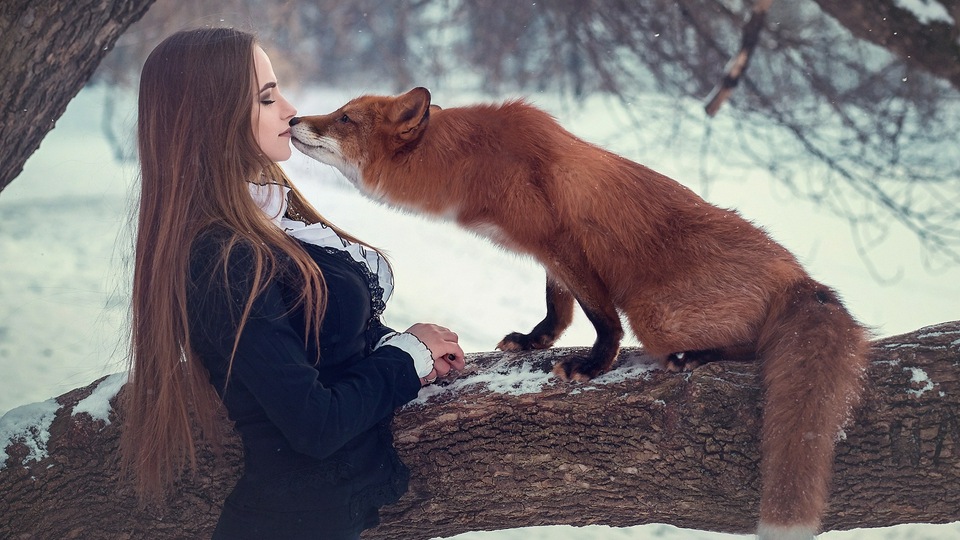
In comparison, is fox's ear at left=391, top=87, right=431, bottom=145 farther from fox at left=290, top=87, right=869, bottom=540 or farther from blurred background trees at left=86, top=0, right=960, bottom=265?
blurred background trees at left=86, top=0, right=960, bottom=265

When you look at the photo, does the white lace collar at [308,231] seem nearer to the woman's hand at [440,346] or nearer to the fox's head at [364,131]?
the woman's hand at [440,346]

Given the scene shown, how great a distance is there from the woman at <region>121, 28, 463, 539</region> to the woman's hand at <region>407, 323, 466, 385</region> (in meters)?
0.06

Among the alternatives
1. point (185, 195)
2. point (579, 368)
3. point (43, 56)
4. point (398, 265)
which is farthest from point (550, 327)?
point (398, 265)

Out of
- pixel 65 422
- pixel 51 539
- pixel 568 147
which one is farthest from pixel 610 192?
pixel 51 539

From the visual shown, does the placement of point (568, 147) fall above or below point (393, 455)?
above

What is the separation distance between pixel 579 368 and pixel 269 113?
120 centimetres

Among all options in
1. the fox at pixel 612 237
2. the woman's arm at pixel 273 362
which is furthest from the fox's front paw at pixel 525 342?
the woman's arm at pixel 273 362

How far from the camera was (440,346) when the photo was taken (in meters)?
2.25

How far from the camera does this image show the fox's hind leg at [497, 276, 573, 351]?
2.91 meters

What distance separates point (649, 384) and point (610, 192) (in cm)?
65

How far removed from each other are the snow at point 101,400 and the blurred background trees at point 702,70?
116 inches

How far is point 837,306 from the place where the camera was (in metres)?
2.37

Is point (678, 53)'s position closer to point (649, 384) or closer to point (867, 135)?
point (867, 135)

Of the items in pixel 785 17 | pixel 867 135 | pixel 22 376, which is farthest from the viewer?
pixel 785 17
